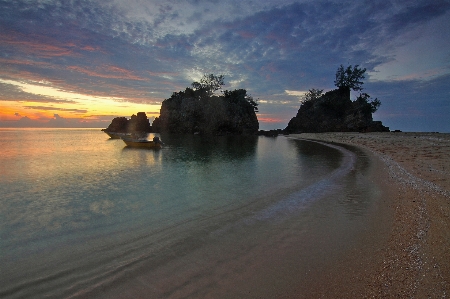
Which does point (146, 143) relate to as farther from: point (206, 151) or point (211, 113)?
point (211, 113)

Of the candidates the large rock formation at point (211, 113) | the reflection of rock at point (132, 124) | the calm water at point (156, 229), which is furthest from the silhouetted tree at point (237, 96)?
the calm water at point (156, 229)

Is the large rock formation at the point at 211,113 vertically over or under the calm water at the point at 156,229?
over

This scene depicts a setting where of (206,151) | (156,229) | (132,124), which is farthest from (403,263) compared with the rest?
(132,124)

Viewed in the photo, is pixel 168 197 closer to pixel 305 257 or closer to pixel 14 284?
pixel 14 284

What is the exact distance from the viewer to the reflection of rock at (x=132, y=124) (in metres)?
150

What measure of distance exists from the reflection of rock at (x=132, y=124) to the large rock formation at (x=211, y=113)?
32999 millimetres

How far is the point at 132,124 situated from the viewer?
15138 cm

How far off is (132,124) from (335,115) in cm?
11929

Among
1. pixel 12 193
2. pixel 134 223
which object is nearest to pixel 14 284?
pixel 134 223

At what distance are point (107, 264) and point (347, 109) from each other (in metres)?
110

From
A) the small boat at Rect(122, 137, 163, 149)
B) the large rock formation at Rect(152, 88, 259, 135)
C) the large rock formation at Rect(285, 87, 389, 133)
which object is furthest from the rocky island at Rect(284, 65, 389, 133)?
the small boat at Rect(122, 137, 163, 149)

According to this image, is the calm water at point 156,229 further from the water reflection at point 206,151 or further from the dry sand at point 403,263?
the water reflection at point 206,151

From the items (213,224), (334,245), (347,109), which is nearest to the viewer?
(334,245)

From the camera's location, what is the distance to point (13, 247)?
7055 mm
